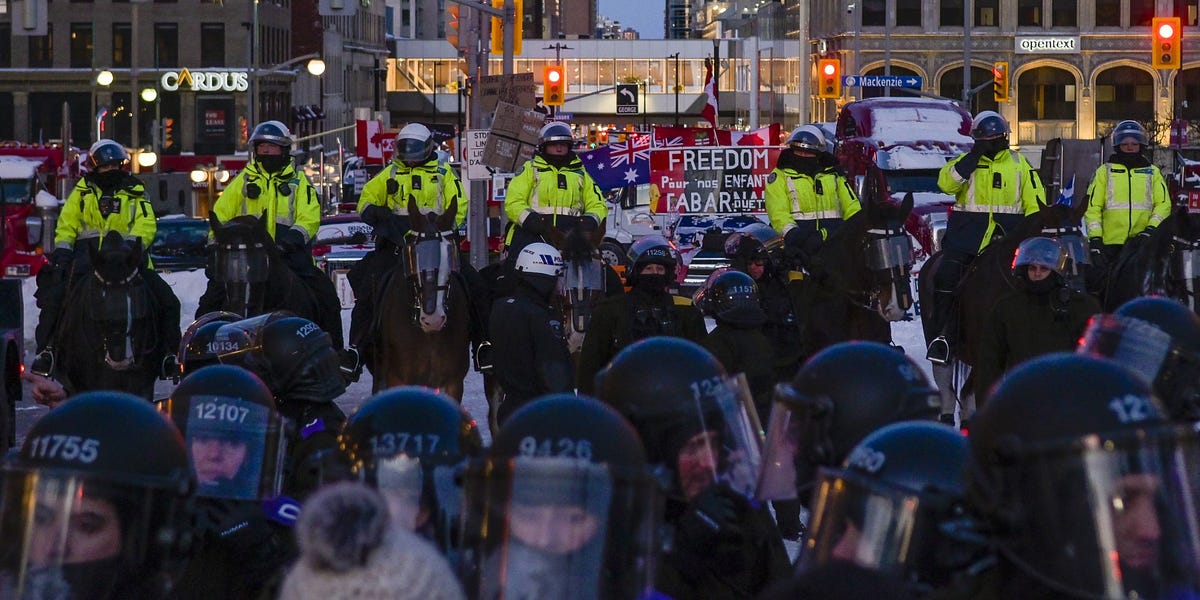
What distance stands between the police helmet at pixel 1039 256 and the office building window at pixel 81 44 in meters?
72.0

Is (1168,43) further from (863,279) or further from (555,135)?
(863,279)

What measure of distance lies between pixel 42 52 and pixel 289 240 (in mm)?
69007

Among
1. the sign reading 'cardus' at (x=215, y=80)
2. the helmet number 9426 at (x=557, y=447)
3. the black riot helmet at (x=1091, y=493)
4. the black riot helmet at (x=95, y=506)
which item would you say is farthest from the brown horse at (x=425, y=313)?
the sign reading 'cardus' at (x=215, y=80)

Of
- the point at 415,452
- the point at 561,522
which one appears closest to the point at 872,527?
the point at 561,522

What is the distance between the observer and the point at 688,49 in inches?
5207

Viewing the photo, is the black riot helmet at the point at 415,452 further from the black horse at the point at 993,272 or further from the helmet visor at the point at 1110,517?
the black horse at the point at 993,272

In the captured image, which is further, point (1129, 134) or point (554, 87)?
point (554, 87)

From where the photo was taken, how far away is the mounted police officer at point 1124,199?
1586 cm

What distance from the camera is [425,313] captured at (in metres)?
12.2

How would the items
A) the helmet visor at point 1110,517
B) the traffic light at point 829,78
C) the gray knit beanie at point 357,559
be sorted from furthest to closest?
the traffic light at point 829,78 < the helmet visor at point 1110,517 < the gray knit beanie at point 357,559

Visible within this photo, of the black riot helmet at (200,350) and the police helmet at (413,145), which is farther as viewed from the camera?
the police helmet at (413,145)

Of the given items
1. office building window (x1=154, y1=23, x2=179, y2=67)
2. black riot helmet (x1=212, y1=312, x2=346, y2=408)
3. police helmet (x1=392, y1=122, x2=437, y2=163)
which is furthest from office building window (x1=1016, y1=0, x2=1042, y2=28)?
black riot helmet (x1=212, y1=312, x2=346, y2=408)

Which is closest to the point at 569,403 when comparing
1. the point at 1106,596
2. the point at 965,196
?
the point at 1106,596

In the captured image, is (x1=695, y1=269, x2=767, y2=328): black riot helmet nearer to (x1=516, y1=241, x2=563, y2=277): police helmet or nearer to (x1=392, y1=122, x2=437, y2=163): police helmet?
(x1=516, y1=241, x2=563, y2=277): police helmet
